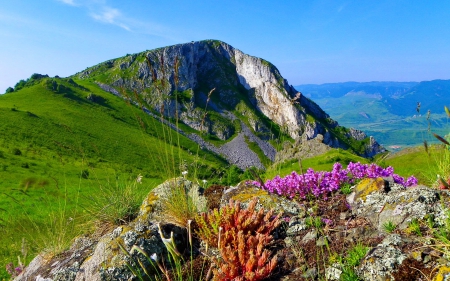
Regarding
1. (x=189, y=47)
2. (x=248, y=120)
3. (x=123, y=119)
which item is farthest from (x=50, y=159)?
(x=189, y=47)

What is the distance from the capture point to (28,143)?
63.1 meters

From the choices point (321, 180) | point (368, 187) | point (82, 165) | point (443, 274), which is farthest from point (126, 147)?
point (443, 274)

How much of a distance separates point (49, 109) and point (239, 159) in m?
79.7

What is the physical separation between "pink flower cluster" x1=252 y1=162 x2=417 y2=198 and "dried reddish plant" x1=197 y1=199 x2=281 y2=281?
4.54 ft

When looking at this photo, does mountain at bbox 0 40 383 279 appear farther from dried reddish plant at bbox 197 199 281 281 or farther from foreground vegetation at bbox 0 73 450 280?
dried reddish plant at bbox 197 199 281 281

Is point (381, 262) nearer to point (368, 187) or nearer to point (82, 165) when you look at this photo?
point (368, 187)

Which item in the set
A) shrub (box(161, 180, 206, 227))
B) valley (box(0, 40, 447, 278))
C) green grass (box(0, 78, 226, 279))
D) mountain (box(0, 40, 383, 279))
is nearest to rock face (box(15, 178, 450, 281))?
shrub (box(161, 180, 206, 227))

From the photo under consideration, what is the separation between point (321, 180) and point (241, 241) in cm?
288

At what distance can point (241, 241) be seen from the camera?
14.3 ft

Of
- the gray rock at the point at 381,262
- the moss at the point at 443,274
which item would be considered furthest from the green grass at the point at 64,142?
the moss at the point at 443,274

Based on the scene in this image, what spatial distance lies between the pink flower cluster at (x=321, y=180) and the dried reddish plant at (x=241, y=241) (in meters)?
1.38

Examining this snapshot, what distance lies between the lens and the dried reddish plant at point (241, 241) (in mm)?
3982

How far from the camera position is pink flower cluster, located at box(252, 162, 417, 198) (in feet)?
21.2

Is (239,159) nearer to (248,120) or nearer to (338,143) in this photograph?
(248,120)
